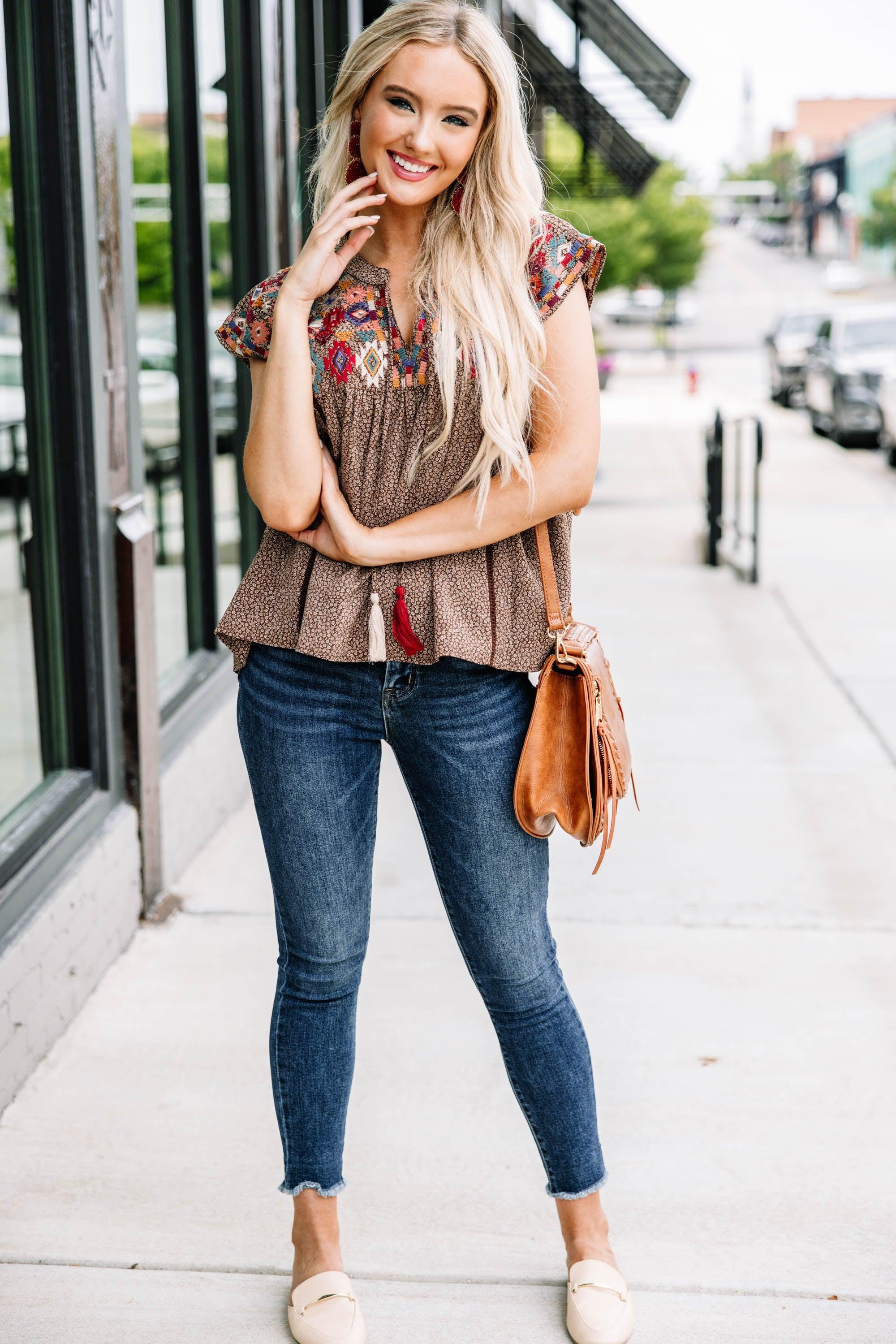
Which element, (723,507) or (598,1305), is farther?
(723,507)

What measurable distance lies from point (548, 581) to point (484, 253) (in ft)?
1.65

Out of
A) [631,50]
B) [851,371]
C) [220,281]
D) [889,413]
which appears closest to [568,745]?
[220,281]

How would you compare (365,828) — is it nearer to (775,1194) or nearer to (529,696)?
(529,696)

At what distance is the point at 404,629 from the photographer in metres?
2.15

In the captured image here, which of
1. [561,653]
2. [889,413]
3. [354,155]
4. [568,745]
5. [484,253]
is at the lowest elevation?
[889,413]

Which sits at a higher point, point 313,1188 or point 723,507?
point 723,507

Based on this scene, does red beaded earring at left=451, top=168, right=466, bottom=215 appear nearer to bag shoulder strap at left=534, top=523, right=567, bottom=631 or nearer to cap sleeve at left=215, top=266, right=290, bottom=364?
cap sleeve at left=215, top=266, right=290, bottom=364

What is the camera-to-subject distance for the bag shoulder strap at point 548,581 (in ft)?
7.36

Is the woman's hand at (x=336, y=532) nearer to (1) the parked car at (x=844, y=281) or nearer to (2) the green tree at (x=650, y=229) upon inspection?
(2) the green tree at (x=650, y=229)

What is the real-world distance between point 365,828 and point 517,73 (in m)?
1.18

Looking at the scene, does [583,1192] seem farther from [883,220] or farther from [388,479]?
[883,220]

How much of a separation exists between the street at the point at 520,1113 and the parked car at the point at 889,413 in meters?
10.6

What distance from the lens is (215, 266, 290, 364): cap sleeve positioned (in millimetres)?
2189

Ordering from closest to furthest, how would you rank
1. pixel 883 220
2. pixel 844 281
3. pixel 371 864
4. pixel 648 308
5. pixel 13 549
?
pixel 371 864, pixel 13 549, pixel 648 308, pixel 883 220, pixel 844 281
